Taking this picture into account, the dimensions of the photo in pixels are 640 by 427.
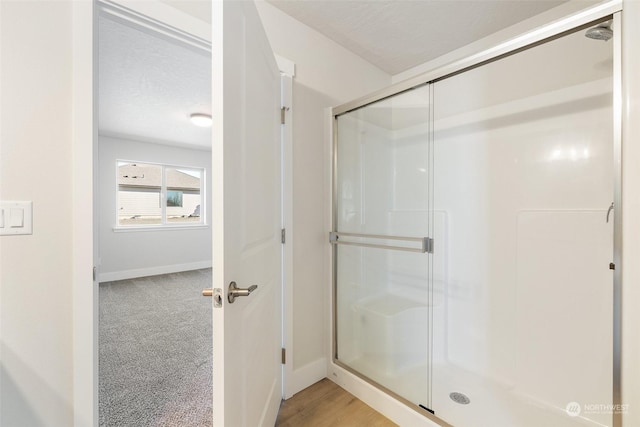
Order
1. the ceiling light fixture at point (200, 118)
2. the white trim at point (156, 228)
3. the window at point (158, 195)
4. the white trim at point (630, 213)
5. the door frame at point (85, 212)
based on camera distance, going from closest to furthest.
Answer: the white trim at point (630, 213), the door frame at point (85, 212), the ceiling light fixture at point (200, 118), the white trim at point (156, 228), the window at point (158, 195)

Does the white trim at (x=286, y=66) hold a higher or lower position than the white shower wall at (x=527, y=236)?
higher

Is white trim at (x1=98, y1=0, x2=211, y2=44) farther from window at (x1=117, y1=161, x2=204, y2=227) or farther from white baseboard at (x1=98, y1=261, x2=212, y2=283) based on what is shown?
white baseboard at (x1=98, y1=261, x2=212, y2=283)

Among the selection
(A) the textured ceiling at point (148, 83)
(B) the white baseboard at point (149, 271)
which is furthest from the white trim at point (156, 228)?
(A) the textured ceiling at point (148, 83)

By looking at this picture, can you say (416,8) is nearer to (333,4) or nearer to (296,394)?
(333,4)

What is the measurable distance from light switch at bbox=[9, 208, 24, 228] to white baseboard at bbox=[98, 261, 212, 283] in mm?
4363

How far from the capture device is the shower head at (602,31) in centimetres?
95

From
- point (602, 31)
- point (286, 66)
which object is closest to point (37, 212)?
point (286, 66)

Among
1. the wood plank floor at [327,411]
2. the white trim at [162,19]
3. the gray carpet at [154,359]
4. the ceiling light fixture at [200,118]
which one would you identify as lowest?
the wood plank floor at [327,411]

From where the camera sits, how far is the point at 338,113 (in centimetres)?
196

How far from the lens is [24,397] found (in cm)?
100

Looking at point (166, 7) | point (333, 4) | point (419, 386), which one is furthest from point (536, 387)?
point (166, 7)

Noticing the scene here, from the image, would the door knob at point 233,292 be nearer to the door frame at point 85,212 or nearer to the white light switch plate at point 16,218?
the door frame at point 85,212

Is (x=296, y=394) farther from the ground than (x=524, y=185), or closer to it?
closer to it

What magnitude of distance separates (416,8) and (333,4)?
1.74 ft
